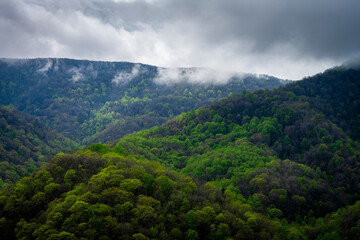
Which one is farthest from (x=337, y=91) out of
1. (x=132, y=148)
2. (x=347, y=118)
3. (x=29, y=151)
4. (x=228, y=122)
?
(x=29, y=151)

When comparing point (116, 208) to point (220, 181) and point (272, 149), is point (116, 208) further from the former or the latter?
point (272, 149)

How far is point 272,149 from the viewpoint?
136875 mm

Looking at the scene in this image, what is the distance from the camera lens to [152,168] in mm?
77938

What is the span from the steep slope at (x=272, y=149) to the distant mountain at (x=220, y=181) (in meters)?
0.48

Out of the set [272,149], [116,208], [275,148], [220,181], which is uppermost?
[116,208]

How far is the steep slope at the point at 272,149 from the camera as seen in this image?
97.2 meters

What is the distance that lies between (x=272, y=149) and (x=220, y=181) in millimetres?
44414

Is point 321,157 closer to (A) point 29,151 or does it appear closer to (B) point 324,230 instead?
(B) point 324,230

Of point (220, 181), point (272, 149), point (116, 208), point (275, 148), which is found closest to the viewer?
point (116, 208)

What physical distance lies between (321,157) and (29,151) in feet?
628

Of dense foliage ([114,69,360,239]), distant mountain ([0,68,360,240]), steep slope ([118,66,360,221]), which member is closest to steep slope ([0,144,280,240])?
distant mountain ([0,68,360,240])

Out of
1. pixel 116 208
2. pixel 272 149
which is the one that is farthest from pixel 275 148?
pixel 116 208

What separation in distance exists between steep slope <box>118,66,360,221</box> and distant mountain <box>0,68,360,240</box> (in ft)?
1.59

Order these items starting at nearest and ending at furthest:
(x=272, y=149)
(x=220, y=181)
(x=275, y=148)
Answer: (x=220, y=181)
(x=272, y=149)
(x=275, y=148)
